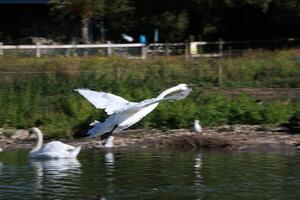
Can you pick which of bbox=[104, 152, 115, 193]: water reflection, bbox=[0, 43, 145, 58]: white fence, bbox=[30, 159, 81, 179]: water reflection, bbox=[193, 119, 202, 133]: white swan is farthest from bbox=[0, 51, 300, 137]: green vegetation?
bbox=[30, 159, 81, 179]: water reflection

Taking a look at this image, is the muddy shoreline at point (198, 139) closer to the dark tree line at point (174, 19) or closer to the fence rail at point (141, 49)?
the fence rail at point (141, 49)

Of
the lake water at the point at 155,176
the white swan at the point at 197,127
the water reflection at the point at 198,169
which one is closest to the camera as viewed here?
the lake water at the point at 155,176

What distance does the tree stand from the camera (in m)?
43.6

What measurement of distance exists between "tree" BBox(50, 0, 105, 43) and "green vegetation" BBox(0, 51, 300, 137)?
33.2 ft

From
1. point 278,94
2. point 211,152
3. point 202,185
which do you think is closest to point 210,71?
point 278,94

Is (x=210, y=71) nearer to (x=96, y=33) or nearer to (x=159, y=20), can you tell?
(x=159, y=20)

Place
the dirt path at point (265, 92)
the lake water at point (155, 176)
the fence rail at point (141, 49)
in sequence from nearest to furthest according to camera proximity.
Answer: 1. the lake water at point (155, 176)
2. the dirt path at point (265, 92)
3. the fence rail at point (141, 49)

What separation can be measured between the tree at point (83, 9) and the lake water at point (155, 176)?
2440 centimetres

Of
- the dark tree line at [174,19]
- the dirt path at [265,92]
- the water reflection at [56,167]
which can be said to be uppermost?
the dark tree line at [174,19]

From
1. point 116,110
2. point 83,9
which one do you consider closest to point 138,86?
point 116,110

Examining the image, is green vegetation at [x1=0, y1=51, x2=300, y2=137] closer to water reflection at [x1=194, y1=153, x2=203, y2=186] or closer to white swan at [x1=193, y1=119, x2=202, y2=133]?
white swan at [x1=193, y1=119, x2=202, y2=133]

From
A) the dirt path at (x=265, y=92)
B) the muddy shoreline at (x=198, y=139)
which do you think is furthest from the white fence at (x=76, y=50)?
the muddy shoreline at (x=198, y=139)

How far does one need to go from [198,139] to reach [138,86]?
6.31 meters

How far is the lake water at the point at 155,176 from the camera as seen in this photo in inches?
543
